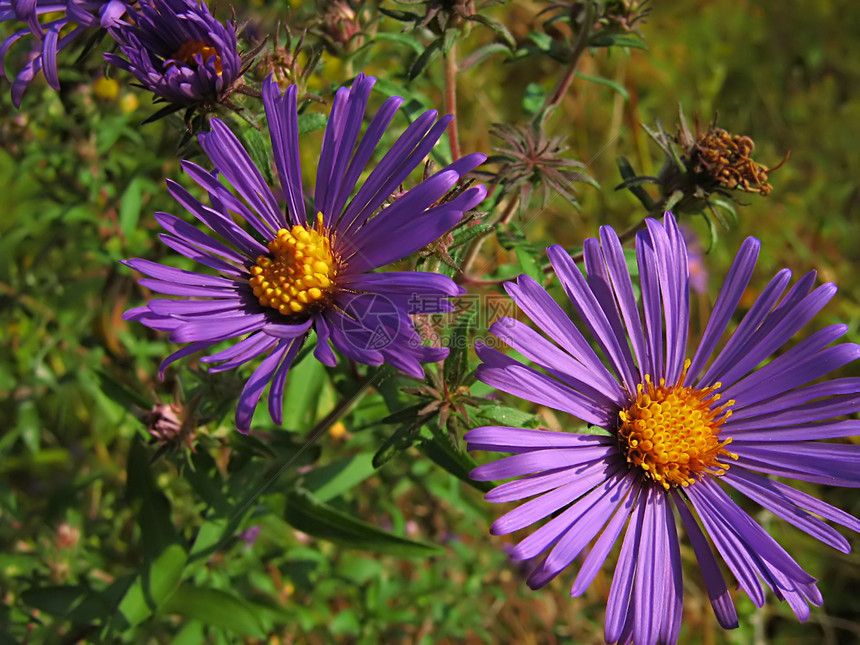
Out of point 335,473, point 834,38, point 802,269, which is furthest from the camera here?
point 834,38

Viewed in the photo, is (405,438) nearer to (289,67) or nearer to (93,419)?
(289,67)

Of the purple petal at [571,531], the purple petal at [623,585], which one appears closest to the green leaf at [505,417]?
the purple petal at [571,531]

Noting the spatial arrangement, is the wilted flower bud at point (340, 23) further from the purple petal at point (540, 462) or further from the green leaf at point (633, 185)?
the purple petal at point (540, 462)

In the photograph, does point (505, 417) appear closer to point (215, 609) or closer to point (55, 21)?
point (215, 609)

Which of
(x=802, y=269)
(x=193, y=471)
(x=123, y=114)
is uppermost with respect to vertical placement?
(x=802, y=269)

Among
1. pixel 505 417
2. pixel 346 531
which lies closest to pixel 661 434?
pixel 505 417

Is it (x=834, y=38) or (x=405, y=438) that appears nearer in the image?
(x=405, y=438)

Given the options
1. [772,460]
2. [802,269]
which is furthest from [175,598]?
[802,269]
